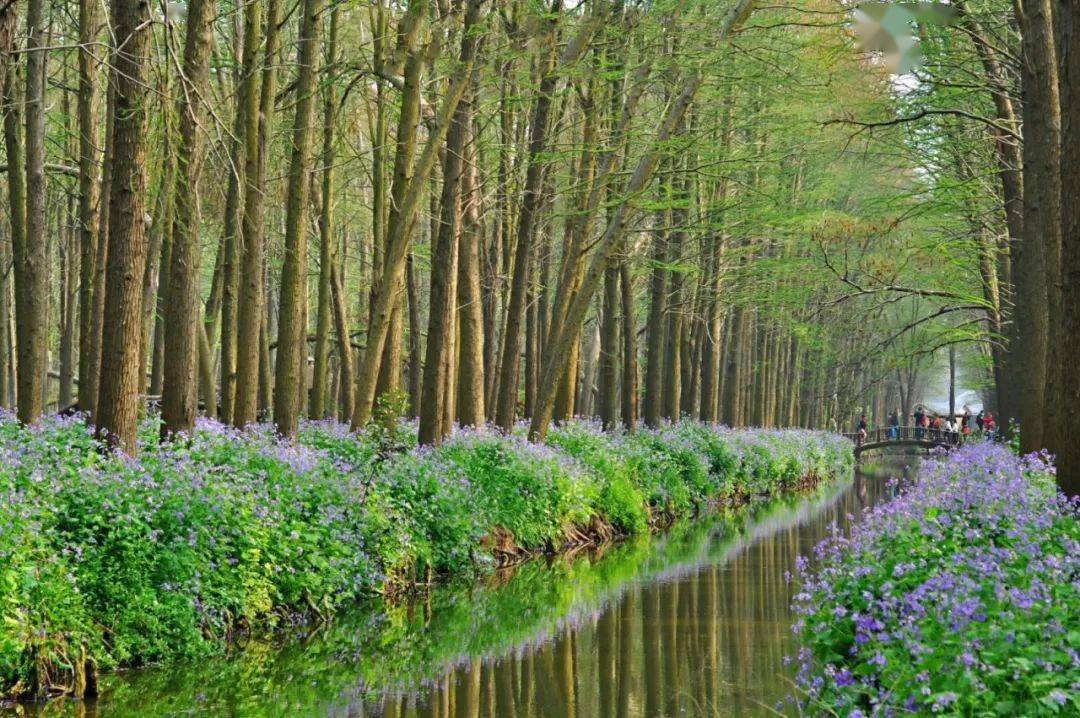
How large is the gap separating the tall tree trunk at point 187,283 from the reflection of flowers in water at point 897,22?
21.5 ft

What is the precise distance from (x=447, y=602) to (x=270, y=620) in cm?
249

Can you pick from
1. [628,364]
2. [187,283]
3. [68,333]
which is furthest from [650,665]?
[68,333]

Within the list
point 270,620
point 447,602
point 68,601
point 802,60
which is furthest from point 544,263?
point 68,601

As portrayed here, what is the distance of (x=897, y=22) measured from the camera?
1545 centimetres

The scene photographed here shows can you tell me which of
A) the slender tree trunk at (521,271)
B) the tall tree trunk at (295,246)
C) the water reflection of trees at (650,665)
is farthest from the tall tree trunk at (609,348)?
the water reflection of trees at (650,665)

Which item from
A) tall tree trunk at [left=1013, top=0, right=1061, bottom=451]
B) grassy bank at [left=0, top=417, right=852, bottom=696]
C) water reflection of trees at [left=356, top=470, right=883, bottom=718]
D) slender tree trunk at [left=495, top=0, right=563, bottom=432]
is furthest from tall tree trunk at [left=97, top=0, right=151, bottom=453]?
slender tree trunk at [left=495, top=0, right=563, bottom=432]

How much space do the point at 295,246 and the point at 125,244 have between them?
4938 millimetres

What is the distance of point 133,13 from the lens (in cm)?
1034

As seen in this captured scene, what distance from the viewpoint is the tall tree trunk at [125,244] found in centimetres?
1038

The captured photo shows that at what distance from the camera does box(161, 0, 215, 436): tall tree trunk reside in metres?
12.3

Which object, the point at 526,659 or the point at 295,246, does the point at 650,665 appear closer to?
the point at 526,659

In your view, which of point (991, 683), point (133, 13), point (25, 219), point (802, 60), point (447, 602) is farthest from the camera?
point (802, 60)

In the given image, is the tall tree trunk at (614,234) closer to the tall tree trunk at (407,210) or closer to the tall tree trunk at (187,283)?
the tall tree trunk at (407,210)

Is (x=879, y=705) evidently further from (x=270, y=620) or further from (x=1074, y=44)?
(x=270, y=620)
